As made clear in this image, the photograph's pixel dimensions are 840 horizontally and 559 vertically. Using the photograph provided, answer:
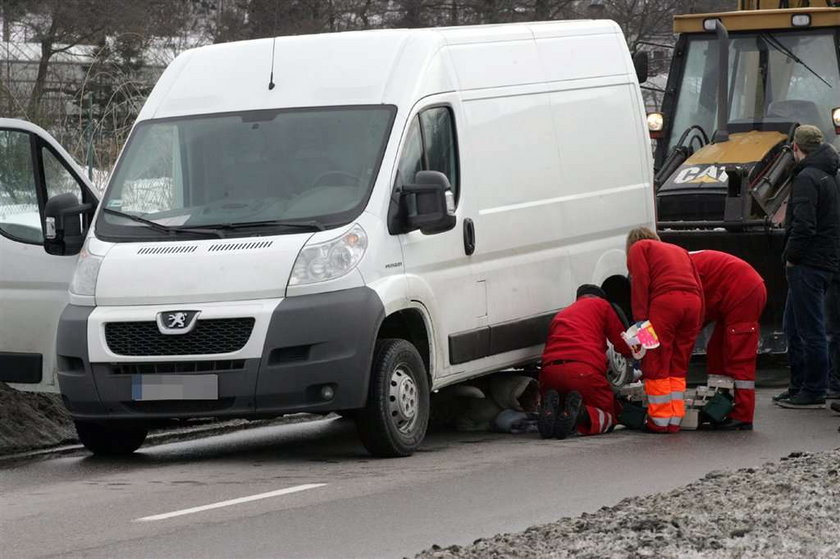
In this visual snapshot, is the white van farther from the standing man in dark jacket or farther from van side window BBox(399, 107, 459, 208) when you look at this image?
the standing man in dark jacket

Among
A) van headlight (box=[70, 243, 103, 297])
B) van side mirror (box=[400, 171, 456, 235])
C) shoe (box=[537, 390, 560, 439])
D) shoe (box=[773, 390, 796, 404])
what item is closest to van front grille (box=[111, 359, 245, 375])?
van headlight (box=[70, 243, 103, 297])

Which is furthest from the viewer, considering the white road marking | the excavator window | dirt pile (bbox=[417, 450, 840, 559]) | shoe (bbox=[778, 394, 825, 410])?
the excavator window

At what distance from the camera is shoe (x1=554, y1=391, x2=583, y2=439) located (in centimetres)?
1023

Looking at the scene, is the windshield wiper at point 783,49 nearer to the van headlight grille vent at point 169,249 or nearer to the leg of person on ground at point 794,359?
the leg of person on ground at point 794,359

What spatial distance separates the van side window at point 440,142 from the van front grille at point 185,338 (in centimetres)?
161

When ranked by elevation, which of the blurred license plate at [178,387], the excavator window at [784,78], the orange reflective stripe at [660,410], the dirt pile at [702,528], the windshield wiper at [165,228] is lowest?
the orange reflective stripe at [660,410]

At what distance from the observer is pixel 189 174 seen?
390 inches

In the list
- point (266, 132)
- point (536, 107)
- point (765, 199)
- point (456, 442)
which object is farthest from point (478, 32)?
point (765, 199)

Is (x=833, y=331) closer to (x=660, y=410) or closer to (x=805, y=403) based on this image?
(x=805, y=403)

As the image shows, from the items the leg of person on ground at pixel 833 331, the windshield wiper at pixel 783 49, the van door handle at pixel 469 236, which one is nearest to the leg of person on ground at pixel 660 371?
the van door handle at pixel 469 236

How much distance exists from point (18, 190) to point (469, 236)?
285 centimetres

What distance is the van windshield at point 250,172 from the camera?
31.0 ft

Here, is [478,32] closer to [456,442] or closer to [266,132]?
A: [266,132]

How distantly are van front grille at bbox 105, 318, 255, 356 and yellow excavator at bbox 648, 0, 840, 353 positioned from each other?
6.20 metres
